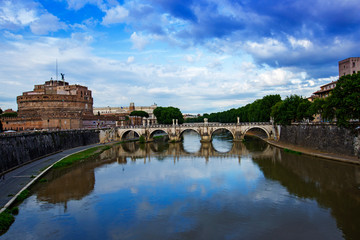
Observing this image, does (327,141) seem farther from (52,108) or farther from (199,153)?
(52,108)

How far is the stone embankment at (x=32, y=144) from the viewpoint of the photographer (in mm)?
26109

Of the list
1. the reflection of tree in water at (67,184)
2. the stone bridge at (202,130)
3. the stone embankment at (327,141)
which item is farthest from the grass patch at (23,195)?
the stone bridge at (202,130)

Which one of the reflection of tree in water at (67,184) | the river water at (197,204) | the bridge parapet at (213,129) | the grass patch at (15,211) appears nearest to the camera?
the river water at (197,204)

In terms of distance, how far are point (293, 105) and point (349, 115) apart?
66.1ft

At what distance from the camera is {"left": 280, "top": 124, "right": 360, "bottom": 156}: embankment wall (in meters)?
29.3

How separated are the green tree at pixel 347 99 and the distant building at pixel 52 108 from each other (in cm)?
5061

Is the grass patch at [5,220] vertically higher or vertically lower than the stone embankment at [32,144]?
lower

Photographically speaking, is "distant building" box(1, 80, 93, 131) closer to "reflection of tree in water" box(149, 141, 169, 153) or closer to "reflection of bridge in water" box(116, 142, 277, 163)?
"reflection of tree in water" box(149, 141, 169, 153)

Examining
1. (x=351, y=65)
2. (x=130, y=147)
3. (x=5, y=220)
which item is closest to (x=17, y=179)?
(x=5, y=220)

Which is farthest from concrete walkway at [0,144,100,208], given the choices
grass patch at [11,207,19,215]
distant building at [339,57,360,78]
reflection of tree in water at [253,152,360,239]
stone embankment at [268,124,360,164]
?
distant building at [339,57,360,78]

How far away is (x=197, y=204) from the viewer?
1819 cm

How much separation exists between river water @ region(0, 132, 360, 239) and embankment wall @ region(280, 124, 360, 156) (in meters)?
2.96

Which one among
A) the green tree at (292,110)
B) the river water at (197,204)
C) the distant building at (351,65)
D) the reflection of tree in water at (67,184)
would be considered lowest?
the river water at (197,204)

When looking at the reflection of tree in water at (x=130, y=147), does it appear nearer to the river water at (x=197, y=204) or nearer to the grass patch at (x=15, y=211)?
the river water at (x=197, y=204)
